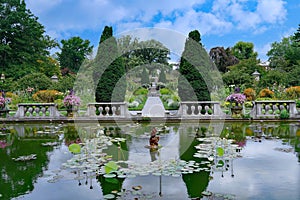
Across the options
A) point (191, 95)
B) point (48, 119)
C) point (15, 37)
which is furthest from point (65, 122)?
point (15, 37)

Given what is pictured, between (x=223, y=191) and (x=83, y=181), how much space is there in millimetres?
1910

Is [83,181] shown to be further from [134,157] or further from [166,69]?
[166,69]

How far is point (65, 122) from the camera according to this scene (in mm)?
11594

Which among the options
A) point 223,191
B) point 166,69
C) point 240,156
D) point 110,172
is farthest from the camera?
point 166,69

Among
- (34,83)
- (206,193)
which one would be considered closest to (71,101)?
(206,193)

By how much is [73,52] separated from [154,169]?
40845 mm

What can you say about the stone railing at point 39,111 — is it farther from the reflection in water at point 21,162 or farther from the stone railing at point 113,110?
the reflection in water at point 21,162

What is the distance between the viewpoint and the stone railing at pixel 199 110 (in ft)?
37.7

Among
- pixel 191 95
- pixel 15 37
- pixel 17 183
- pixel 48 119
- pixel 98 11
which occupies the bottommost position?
pixel 17 183

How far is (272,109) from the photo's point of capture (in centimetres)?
1179

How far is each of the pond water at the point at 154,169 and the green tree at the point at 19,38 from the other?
22509 mm

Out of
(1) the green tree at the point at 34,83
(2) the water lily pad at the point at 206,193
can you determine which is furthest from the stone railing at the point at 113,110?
(1) the green tree at the point at 34,83

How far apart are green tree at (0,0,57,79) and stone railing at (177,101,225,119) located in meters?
19.4

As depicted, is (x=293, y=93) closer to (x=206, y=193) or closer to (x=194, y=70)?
(x=194, y=70)
